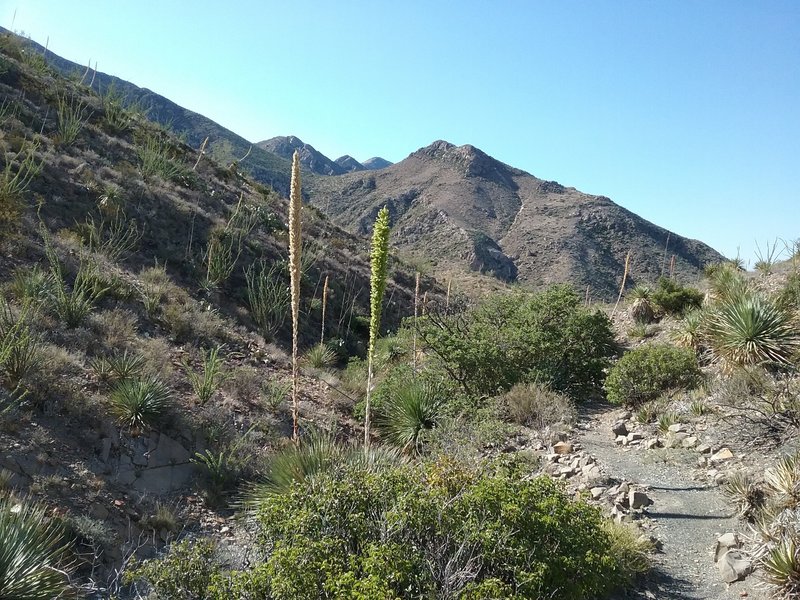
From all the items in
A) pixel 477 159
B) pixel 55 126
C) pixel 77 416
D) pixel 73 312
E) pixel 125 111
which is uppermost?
pixel 477 159

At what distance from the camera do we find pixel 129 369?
765cm

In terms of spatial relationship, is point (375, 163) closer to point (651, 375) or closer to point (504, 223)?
point (504, 223)

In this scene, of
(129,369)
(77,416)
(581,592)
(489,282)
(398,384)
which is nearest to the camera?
(581,592)

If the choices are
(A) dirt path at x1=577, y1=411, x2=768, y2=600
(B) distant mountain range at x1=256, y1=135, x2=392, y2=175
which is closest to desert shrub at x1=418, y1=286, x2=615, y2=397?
(A) dirt path at x1=577, y1=411, x2=768, y2=600

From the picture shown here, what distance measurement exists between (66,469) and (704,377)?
391 inches

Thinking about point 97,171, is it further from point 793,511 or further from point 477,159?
point 477,159

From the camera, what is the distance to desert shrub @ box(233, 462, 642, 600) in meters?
3.34

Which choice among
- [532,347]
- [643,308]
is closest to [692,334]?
[532,347]

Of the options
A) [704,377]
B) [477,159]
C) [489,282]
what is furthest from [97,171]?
[477,159]

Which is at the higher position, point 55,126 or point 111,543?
point 55,126

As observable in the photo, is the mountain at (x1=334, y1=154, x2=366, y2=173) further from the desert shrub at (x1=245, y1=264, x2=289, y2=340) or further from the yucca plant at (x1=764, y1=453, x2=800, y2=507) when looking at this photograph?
the yucca plant at (x1=764, y1=453, x2=800, y2=507)

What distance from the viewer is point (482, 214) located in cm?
5550

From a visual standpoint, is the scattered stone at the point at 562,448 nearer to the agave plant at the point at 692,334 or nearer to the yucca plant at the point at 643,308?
the agave plant at the point at 692,334

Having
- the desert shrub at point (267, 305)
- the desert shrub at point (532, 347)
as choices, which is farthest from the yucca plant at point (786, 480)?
the desert shrub at point (267, 305)
